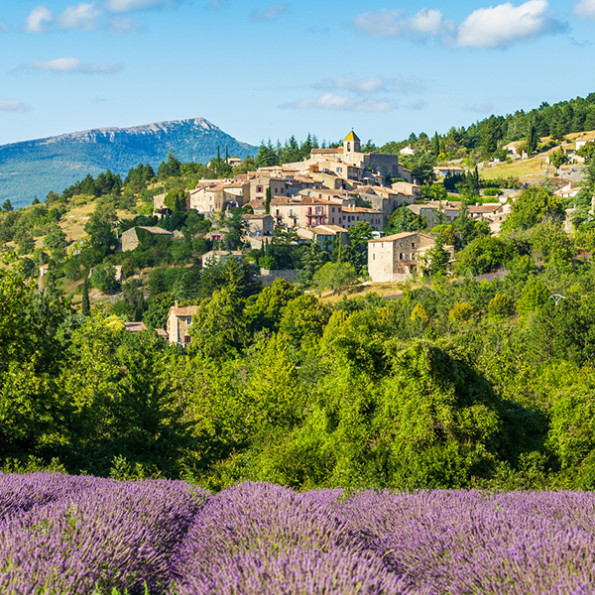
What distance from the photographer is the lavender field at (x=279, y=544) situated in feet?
16.3

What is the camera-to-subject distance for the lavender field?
4.96 meters

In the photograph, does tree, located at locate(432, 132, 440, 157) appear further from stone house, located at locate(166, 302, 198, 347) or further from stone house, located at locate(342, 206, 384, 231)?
stone house, located at locate(166, 302, 198, 347)

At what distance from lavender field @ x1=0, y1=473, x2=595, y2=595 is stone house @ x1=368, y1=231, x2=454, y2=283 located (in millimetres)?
68165

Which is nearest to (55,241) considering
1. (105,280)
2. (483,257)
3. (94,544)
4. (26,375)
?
(105,280)

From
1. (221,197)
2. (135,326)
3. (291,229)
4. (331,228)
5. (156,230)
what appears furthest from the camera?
(221,197)

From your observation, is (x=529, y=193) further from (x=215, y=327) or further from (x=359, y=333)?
(x=359, y=333)

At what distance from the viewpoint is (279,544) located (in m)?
5.48

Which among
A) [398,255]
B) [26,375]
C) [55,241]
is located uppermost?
[26,375]

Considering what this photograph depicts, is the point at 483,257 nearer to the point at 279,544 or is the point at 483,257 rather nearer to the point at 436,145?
the point at 279,544

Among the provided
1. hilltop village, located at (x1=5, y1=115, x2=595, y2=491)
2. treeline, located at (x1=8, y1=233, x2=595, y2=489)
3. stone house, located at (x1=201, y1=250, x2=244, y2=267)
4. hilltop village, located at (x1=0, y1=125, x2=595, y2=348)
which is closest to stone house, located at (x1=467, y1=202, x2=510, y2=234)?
hilltop village, located at (x1=0, y1=125, x2=595, y2=348)

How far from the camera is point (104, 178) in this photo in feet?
462

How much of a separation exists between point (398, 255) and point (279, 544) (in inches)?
2831

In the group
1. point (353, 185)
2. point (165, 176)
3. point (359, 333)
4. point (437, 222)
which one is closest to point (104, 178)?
point (165, 176)

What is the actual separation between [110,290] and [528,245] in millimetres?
48680
